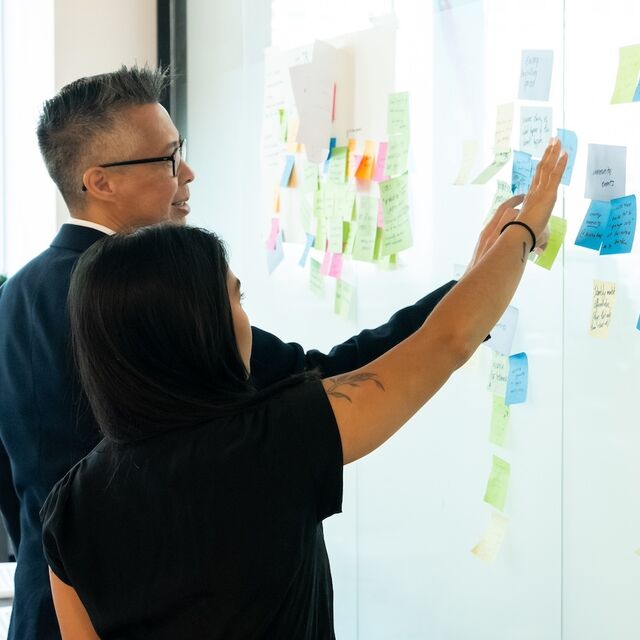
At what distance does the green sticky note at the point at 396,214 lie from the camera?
6.86 ft

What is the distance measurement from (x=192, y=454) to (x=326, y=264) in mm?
1469

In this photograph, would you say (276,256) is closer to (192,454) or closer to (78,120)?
(78,120)

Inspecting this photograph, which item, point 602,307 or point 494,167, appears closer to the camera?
point 602,307

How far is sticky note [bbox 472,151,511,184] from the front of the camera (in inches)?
71.2

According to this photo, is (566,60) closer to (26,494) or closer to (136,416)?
(136,416)

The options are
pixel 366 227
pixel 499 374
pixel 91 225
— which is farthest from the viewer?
pixel 366 227

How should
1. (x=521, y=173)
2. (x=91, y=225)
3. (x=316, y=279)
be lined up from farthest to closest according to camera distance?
(x=316, y=279)
(x=521, y=173)
(x=91, y=225)

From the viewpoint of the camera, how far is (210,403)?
1.01 meters

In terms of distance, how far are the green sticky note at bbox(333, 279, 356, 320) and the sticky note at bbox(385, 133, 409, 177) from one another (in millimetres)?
338

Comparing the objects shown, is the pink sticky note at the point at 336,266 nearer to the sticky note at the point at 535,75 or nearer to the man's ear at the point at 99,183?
the sticky note at the point at 535,75

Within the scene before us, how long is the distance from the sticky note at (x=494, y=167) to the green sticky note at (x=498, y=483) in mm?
569

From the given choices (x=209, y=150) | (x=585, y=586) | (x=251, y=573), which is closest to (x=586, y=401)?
(x=585, y=586)

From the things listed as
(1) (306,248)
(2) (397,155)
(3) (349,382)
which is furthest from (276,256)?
(3) (349,382)

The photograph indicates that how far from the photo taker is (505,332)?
1.84 metres
